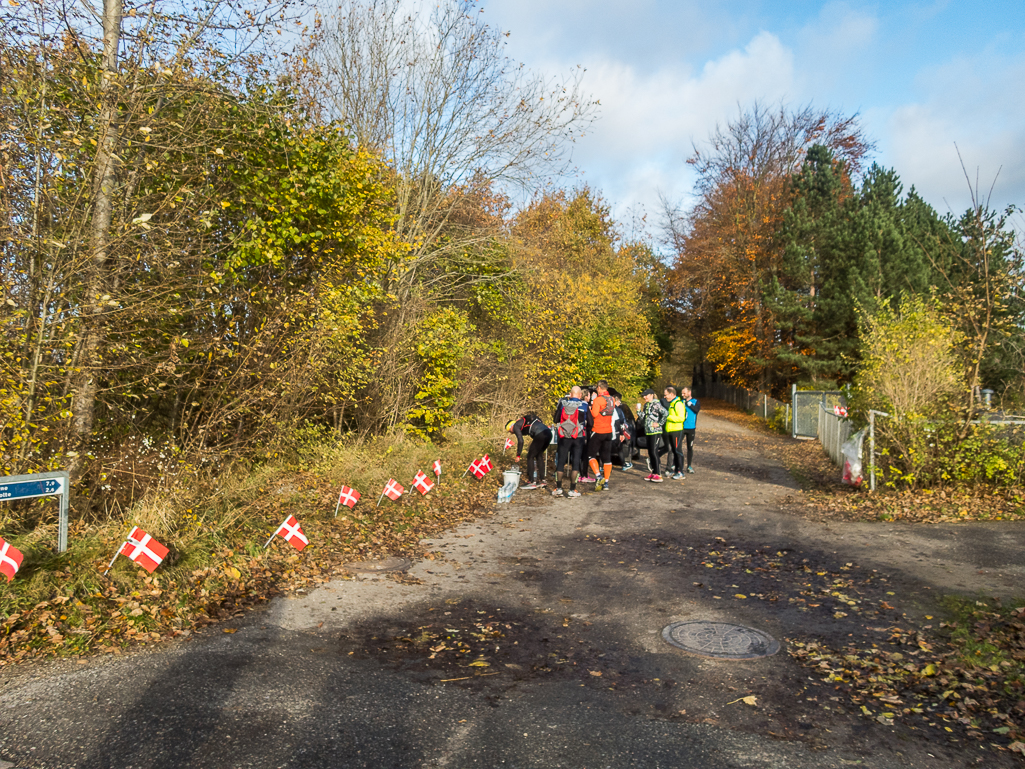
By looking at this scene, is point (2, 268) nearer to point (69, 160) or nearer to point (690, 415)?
point (69, 160)

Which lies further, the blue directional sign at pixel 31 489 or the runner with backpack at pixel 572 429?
the runner with backpack at pixel 572 429

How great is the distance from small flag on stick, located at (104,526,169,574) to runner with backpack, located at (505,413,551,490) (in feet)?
21.1

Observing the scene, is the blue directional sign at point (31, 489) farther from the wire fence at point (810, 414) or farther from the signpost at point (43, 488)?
the wire fence at point (810, 414)

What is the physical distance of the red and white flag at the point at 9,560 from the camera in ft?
18.1

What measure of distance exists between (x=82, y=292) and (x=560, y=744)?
625 cm

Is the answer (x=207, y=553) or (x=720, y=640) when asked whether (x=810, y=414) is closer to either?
(x=720, y=640)

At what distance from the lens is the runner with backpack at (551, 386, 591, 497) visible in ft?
40.1

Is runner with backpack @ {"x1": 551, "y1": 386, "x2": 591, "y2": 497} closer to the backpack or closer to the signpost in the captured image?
the backpack

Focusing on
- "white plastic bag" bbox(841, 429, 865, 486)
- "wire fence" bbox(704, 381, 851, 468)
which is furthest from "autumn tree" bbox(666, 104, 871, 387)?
"white plastic bag" bbox(841, 429, 865, 486)

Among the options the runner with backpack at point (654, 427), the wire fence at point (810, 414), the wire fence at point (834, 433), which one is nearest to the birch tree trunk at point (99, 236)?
the runner with backpack at point (654, 427)

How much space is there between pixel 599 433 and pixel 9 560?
895 cm

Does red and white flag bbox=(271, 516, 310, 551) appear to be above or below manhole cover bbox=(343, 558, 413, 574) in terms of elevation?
above

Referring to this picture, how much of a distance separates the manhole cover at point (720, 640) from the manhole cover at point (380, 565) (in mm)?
3143

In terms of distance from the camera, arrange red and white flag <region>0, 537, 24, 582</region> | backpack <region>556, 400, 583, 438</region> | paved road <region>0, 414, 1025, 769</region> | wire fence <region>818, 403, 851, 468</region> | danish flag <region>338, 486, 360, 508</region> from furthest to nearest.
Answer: wire fence <region>818, 403, 851, 468</region>, backpack <region>556, 400, 583, 438</region>, danish flag <region>338, 486, 360, 508</region>, red and white flag <region>0, 537, 24, 582</region>, paved road <region>0, 414, 1025, 769</region>
